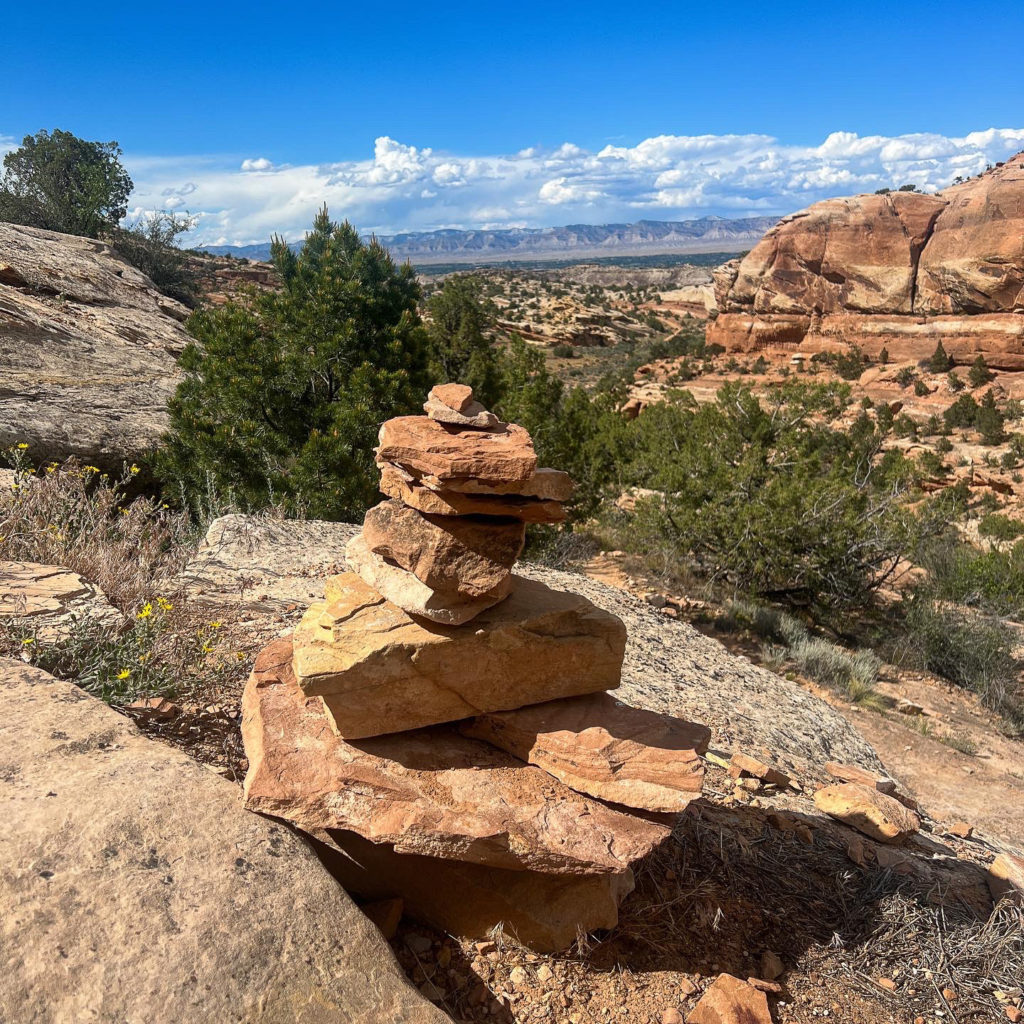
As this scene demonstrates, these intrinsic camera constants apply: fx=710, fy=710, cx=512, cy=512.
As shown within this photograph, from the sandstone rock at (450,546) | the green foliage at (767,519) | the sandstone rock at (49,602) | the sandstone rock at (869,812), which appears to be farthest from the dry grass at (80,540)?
the green foliage at (767,519)

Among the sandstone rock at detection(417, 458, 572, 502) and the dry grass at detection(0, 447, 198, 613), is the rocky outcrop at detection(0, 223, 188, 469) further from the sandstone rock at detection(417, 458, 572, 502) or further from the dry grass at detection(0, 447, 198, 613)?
the sandstone rock at detection(417, 458, 572, 502)

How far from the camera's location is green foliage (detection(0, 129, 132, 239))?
27094 mm

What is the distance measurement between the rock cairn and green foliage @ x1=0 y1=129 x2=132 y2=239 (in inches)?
1151

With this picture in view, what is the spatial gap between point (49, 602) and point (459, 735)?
2718mm

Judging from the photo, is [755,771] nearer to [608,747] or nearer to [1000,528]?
[608,747]

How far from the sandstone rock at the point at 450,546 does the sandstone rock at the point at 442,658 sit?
0.24 meters

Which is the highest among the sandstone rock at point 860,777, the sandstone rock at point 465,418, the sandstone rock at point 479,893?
the sandstone rock at point 465,418

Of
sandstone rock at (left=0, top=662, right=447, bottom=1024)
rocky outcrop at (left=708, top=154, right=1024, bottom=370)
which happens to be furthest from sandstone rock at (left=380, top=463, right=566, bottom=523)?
rocky outcrop at (left=708, top=154, right=1024, bottom=370)

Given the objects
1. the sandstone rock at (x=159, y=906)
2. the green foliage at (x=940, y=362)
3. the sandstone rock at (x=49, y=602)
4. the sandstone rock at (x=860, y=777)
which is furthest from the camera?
the green foliage at (x=940, y=362)

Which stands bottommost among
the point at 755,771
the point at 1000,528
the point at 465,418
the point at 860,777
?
the point at 1000,528

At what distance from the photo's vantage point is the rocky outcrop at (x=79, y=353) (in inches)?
356

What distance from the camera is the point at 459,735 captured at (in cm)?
370

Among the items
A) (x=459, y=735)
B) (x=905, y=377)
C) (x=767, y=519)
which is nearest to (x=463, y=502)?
(x=459, y=735)

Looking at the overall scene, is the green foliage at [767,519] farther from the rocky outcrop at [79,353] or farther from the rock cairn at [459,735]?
the rock cairn at [459,735]
